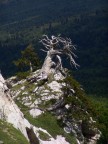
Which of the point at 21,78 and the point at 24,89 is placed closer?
the point at 24,89

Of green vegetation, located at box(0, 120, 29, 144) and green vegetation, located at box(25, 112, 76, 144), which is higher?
green vegetation, located at box(0, 120, 29, 144)

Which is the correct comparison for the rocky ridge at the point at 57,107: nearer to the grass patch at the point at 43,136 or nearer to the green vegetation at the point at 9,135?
the grass patch at the point at 43,136

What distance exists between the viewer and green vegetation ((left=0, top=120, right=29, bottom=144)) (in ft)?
122

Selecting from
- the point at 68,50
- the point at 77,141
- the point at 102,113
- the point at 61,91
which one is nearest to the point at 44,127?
the point at 77,141

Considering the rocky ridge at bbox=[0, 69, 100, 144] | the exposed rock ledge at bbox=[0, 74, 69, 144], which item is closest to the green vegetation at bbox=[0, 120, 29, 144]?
the exposed rock ledge at bbox=[0, 74, 69, 144]

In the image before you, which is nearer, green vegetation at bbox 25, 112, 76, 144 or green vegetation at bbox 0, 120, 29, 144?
green vegetation at bbox 0, 120, 29, 144

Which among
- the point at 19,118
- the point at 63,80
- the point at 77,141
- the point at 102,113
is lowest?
the point at 102,113

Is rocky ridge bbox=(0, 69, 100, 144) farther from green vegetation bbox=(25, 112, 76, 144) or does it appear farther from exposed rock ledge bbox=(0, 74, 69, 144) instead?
exposed rock ledge bbox=(0, 74, 69, 144)

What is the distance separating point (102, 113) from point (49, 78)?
2040 cm

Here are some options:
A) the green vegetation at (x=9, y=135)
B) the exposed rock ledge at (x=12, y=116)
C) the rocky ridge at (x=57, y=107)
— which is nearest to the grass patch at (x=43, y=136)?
the rocky ridge at (x=57, y=107)

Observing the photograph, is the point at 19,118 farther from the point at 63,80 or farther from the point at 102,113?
the point at 102,113

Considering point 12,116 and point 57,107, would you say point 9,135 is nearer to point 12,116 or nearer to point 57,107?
point 12,116

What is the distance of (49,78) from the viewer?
7288 centimetres

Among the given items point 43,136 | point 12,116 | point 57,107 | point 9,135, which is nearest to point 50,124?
point 57,107
